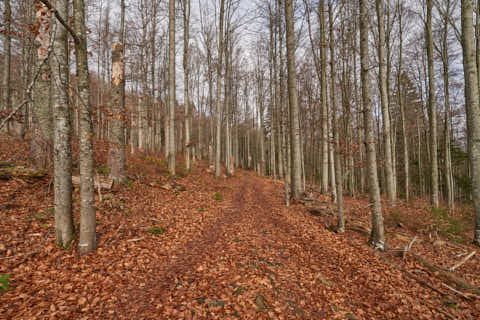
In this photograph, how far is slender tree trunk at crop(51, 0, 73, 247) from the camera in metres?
3.98

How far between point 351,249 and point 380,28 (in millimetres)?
11521

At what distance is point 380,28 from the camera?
10500mm

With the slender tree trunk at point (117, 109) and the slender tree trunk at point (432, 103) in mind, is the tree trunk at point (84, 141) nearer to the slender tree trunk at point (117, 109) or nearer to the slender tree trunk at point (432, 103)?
the slender tree trunk at point (117, 109)

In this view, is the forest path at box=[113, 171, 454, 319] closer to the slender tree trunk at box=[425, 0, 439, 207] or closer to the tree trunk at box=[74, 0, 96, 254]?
the tree trunk at box=[74, 0, 96, 254]

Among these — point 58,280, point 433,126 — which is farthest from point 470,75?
point 58,280

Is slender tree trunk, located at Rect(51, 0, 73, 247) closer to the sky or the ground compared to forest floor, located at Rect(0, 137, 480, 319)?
closer to the sky

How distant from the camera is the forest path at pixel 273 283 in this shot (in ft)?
10.9

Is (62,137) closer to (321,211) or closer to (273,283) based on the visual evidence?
(273,283)

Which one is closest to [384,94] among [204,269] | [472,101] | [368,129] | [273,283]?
[472,101]

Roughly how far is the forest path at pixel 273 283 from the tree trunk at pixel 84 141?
1618 mm

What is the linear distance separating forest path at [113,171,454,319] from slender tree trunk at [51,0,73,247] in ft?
7.07

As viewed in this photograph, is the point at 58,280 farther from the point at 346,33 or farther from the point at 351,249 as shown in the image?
the point at 346,33

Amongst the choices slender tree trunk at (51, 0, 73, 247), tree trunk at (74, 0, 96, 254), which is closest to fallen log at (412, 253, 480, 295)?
tree trunk at (74, 0, 96, 254)

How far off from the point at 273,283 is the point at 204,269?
1485mm
